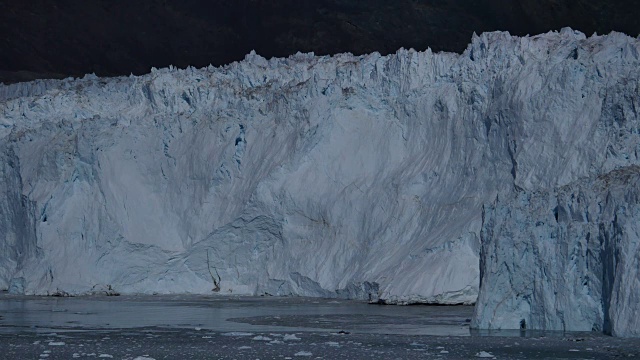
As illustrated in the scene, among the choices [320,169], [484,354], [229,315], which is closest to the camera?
[484,354]

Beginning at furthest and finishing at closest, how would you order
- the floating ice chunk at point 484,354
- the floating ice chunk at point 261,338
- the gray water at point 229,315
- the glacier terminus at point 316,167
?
the glacier terminus at point 316,167, the gray water at point 229,315, the floating ice chunk at point 261,338, the floating ice chunk at point 484,354

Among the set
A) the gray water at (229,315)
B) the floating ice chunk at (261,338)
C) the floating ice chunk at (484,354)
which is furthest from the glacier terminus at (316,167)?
the floating ice chunk at (484,354)

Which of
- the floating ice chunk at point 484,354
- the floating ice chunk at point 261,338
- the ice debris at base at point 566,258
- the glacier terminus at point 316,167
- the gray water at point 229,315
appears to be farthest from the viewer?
the glacier terminus at point 316,167

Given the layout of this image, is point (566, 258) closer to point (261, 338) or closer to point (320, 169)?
point (261, 338)

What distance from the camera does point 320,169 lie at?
28375 millimetres

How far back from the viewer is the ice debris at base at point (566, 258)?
15.8 meters

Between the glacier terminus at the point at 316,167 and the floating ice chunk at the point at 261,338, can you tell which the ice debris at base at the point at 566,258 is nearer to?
the floating ice chunk at the point at 261,338

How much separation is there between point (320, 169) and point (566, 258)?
38.7 ft

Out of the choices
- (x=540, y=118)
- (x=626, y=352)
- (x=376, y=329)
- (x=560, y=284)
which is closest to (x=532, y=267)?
(x=560, y=284)

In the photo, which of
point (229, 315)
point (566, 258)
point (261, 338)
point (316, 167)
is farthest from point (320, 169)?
point (261, 338)

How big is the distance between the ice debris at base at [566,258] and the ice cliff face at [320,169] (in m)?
5.54

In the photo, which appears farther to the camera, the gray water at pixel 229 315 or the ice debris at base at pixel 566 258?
the gray water at pixel 229 315

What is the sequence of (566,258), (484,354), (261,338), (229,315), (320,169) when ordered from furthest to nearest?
(320,169) → (229,315) → (566,258) → (261,338) → (484,354)

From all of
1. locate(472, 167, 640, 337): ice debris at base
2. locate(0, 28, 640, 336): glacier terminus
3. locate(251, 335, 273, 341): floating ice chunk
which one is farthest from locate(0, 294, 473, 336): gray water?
locate(251, 335, 273, 341): floating ice chunk
